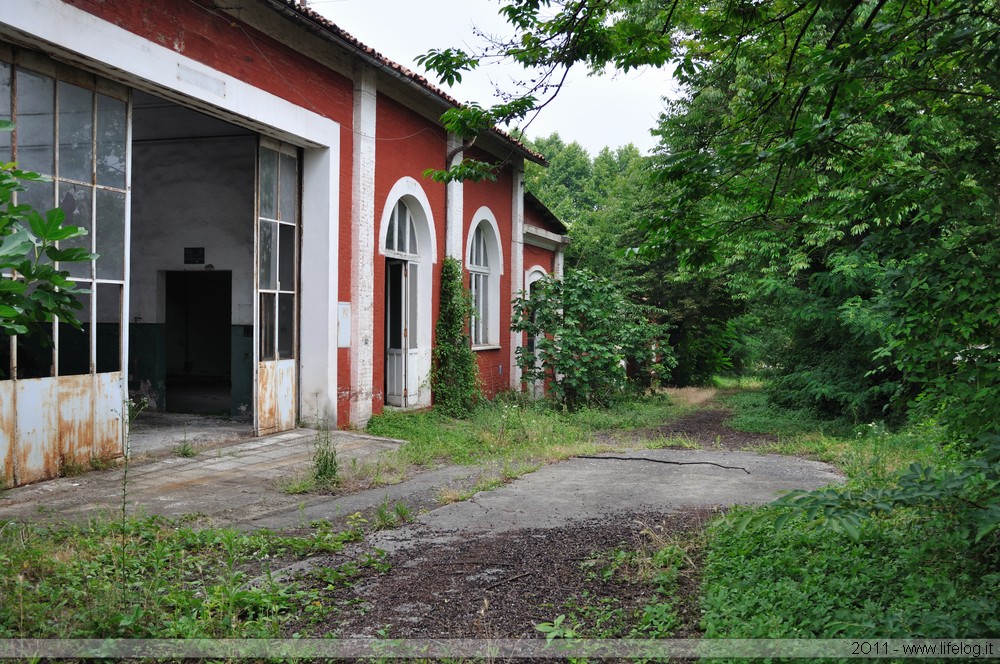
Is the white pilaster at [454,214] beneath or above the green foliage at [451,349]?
above

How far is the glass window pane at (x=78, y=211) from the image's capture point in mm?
7066

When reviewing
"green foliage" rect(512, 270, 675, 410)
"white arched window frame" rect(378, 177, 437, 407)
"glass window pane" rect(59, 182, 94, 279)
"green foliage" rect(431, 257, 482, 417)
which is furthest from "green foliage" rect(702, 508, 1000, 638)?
"green foliage" rect(512, 270, 675, 410)

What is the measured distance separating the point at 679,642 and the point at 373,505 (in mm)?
3501

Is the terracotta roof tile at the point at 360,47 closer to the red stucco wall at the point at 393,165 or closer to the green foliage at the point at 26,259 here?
the red stucco wall at the point at 393,165

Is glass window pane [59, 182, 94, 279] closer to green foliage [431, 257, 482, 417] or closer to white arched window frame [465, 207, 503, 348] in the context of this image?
green foliage [431, 257, 482, 417]

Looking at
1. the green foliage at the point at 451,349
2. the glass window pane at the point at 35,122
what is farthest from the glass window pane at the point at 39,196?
the green foliage at the point at 451,349

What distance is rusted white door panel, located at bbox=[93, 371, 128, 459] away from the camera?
7.41 meters

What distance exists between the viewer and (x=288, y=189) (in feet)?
33.4

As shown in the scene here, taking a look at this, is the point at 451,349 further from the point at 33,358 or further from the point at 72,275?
the point at 33,358

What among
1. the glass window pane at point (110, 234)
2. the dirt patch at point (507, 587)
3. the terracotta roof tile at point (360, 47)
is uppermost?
the terracotta roof tile at point (360, 47)

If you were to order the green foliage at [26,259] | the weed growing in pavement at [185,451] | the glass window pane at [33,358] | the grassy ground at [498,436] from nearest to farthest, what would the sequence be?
the green foliage at [26,259] → the glass window pane at [33,358] → the grassy ground at [498,436] → the weed growing in pavement at [185,451]

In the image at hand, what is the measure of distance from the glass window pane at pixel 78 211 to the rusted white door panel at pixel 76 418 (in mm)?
1007

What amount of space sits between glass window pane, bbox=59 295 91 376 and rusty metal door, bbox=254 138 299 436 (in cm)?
237

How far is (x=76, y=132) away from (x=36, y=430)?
2764 millimetres
